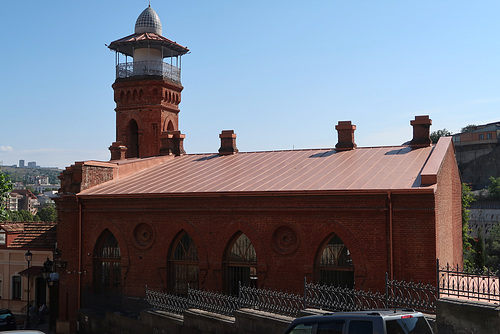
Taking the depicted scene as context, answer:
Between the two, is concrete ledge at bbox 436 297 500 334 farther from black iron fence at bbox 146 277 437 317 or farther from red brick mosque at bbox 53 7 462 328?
red brick mosque at bbox 53 7 462 328

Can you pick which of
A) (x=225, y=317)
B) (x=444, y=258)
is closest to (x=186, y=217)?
(x=225, y=317)

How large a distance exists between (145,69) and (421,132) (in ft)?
53.7

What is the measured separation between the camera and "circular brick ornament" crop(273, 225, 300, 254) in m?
18.1

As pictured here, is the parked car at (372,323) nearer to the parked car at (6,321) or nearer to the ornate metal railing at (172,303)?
the ornate metal railing at (172,303)

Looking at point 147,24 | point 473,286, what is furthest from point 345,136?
point 147,24

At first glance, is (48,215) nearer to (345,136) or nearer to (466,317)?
(345,136)

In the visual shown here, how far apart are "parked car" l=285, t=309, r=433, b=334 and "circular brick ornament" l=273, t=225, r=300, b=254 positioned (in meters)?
8.87

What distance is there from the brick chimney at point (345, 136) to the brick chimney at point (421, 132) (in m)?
2.49

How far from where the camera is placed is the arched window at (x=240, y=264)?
62.8 feet

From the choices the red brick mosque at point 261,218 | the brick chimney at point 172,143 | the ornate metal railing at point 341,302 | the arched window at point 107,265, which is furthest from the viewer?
the brick chimney at point 172,143

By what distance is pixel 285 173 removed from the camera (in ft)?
67.7

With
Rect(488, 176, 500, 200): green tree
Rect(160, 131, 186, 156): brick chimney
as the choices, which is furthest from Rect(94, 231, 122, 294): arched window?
Rect(488, 176, 500, 200): green tree

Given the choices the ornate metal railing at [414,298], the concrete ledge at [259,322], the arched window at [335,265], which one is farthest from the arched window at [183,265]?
the ornate metal railing at [414,298]

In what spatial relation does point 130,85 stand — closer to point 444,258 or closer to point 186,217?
point 186,217
